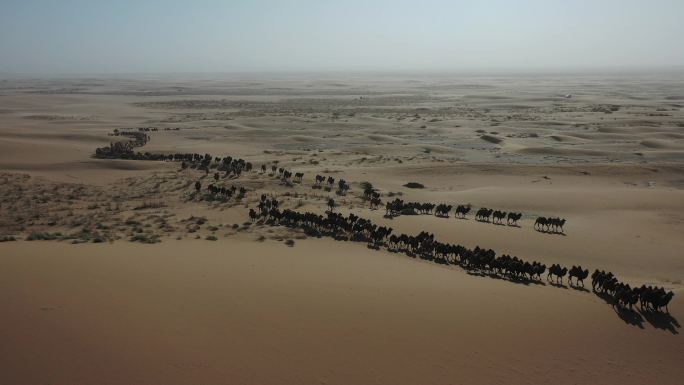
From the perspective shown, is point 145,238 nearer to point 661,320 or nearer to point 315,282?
point 315,282

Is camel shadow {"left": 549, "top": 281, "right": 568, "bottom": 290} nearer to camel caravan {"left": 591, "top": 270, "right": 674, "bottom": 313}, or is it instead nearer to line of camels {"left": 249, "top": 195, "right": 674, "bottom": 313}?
line of camels {"left": 249, "top": 195, "right": 674, "bottom": 313}

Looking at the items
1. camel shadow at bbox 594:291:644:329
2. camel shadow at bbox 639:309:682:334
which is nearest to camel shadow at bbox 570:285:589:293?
camel shadow at bbox 594:291:644:329

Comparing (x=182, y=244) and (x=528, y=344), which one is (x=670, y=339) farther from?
(x=182, y=244)

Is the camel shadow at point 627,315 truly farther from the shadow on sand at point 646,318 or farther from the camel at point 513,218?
the camel at point 513,218

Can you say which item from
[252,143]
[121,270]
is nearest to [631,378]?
[121,270]

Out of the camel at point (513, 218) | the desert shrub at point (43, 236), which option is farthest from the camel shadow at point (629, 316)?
the desert shrub at point (43, 236)
